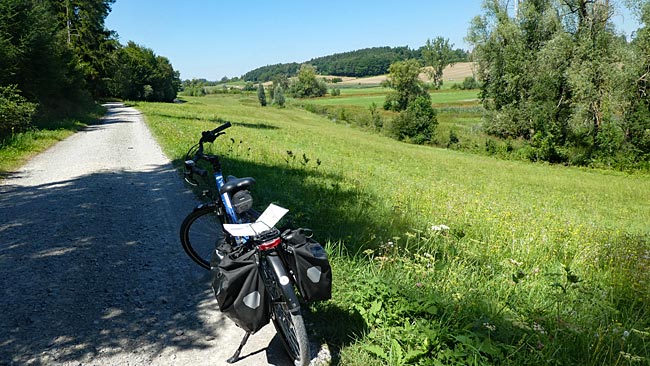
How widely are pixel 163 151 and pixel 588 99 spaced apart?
98.5 feet

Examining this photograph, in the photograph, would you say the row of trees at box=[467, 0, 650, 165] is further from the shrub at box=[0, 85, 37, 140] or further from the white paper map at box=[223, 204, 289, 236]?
the shrub at box=[0, 85, 37, 140]

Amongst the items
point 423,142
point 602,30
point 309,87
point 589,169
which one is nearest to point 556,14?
point 602,30

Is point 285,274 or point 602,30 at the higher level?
point 602,30

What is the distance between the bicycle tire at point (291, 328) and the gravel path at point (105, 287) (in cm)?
31

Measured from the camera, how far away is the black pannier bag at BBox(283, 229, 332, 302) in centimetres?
284

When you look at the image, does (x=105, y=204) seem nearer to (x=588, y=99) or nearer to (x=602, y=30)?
(x=588, y=99)

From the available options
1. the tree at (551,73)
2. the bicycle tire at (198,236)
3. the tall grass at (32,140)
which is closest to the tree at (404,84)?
the tree at (551,73)

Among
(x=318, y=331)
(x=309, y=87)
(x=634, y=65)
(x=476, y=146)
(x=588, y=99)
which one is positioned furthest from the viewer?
(x=309, y=87)

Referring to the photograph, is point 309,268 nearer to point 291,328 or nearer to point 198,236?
point 291,328

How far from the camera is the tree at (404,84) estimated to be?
69.9 meters

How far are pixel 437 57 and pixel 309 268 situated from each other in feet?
358

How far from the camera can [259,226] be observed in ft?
9.68

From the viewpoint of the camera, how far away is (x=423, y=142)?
49.3 meters

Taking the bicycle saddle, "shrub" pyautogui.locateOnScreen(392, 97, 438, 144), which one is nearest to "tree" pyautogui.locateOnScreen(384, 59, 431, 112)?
"shrub" pyautogui.locateOnScreen(392, 97, 438, 144)
